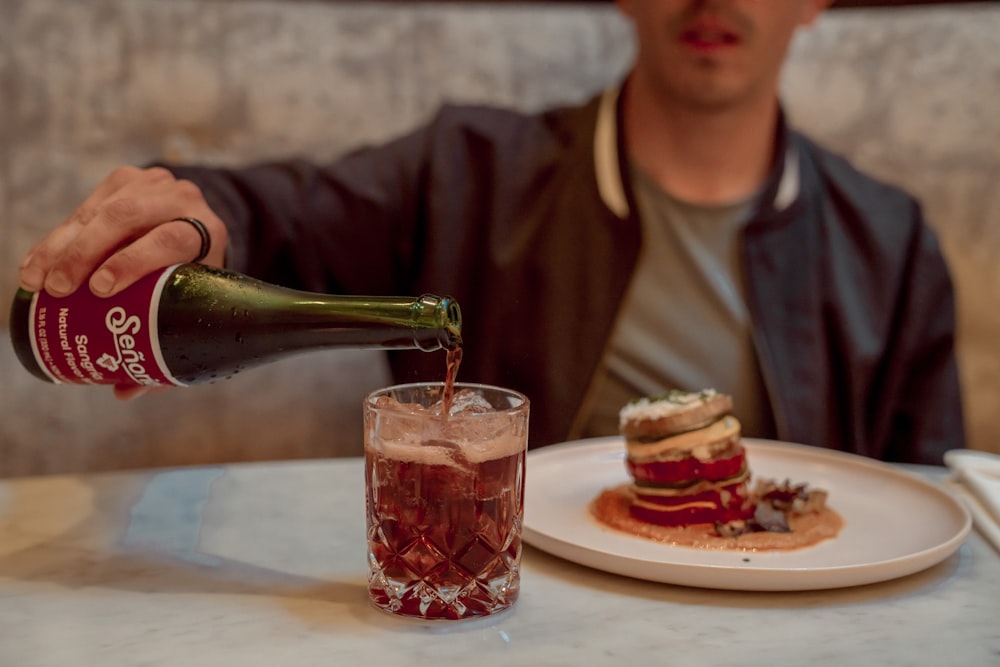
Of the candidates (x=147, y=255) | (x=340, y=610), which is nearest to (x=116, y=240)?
(x=147, y=255)

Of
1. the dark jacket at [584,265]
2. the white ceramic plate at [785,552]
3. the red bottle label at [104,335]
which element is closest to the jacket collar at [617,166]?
the dark jacket at [584,265]

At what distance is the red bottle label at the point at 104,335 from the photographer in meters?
0.81

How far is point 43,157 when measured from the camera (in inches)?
62.4

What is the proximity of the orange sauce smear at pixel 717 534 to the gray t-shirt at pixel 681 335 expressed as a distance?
0.71 meters

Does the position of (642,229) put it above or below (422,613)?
above

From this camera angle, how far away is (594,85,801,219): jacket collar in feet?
5.75

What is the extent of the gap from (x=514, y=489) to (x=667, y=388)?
0.96m

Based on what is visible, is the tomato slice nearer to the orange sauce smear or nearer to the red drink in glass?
the orange sauce smear

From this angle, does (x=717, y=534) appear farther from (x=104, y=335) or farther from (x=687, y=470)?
(x=104, y=335)

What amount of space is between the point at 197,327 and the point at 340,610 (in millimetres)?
282

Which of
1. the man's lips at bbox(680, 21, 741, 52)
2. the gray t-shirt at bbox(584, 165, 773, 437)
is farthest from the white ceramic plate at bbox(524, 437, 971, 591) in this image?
the man's lips at bbox(680, 21, 741, 52)

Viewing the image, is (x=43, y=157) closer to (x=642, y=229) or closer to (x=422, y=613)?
(x=642, y=229)

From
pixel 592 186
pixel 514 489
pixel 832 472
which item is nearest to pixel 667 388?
pixel 592 186

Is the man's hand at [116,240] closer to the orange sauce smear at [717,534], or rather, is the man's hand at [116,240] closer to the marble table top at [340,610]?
the marble table top at [340,610]
